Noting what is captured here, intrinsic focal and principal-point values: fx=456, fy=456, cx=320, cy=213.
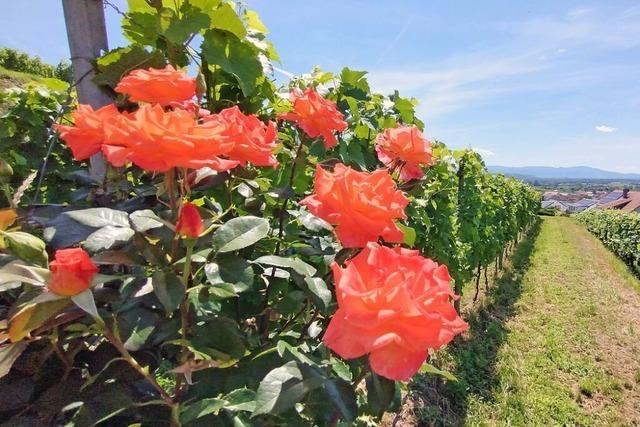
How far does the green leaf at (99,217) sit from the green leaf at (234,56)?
0.51 metres

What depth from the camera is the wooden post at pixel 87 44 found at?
3.27ft

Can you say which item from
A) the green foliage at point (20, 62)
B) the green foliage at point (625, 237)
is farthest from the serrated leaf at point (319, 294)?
the green foliage at point (20, 62)

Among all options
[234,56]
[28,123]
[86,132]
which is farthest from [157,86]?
[28,123]

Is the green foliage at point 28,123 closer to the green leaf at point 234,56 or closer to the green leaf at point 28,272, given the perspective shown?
the green leaf at point 234,56

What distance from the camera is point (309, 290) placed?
2.66ft

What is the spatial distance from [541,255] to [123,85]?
15.7 metres

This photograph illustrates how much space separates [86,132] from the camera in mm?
681

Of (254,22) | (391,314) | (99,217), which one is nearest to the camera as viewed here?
(391,314)

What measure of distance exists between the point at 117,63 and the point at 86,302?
621 mm

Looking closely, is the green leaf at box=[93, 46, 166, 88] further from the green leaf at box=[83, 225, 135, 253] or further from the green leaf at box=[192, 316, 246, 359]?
the green leaf at box=[192, 316, 246, 359]

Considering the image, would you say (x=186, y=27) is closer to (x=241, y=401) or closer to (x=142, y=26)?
(x=142, y=26)

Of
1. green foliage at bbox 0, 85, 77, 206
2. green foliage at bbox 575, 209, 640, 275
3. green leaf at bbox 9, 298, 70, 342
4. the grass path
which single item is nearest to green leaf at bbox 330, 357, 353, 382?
green leaf at bbox 9, 298, 70, 342

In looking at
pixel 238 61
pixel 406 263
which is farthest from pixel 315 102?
pixel 406 263

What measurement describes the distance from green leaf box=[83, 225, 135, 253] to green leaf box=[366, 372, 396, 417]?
443 mm
